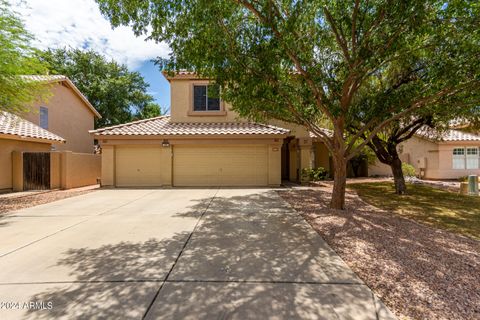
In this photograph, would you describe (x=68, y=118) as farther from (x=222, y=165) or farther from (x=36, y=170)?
(x=222, y=165)

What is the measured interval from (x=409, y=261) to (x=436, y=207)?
21.0 feet

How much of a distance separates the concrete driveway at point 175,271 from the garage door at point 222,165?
292 inches

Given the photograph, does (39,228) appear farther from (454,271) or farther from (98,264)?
(454,271)

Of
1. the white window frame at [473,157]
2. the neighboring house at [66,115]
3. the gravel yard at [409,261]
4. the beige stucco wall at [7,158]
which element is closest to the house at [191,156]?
the beige stucco wall at [7,158]


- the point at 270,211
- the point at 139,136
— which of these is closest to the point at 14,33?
the point at 139,136

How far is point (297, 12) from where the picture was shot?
6.29 m

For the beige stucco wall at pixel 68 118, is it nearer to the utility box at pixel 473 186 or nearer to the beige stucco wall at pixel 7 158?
the beige stucco wall at pixel 7 158

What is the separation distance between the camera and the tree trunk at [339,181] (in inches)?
307

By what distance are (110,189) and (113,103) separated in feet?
63.8

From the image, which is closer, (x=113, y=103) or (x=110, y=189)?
(x=110, y=189)

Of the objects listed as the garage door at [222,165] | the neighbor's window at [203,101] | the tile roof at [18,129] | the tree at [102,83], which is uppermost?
the tree at [102,83]

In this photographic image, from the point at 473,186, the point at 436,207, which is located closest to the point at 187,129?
the point at 436,207

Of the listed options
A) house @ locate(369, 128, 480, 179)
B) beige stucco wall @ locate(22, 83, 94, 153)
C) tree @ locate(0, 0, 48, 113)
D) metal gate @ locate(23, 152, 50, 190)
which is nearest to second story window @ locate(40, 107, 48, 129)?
beige stucco wall @ locate(22, 83, 94, 153)

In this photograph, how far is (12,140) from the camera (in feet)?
43.2
